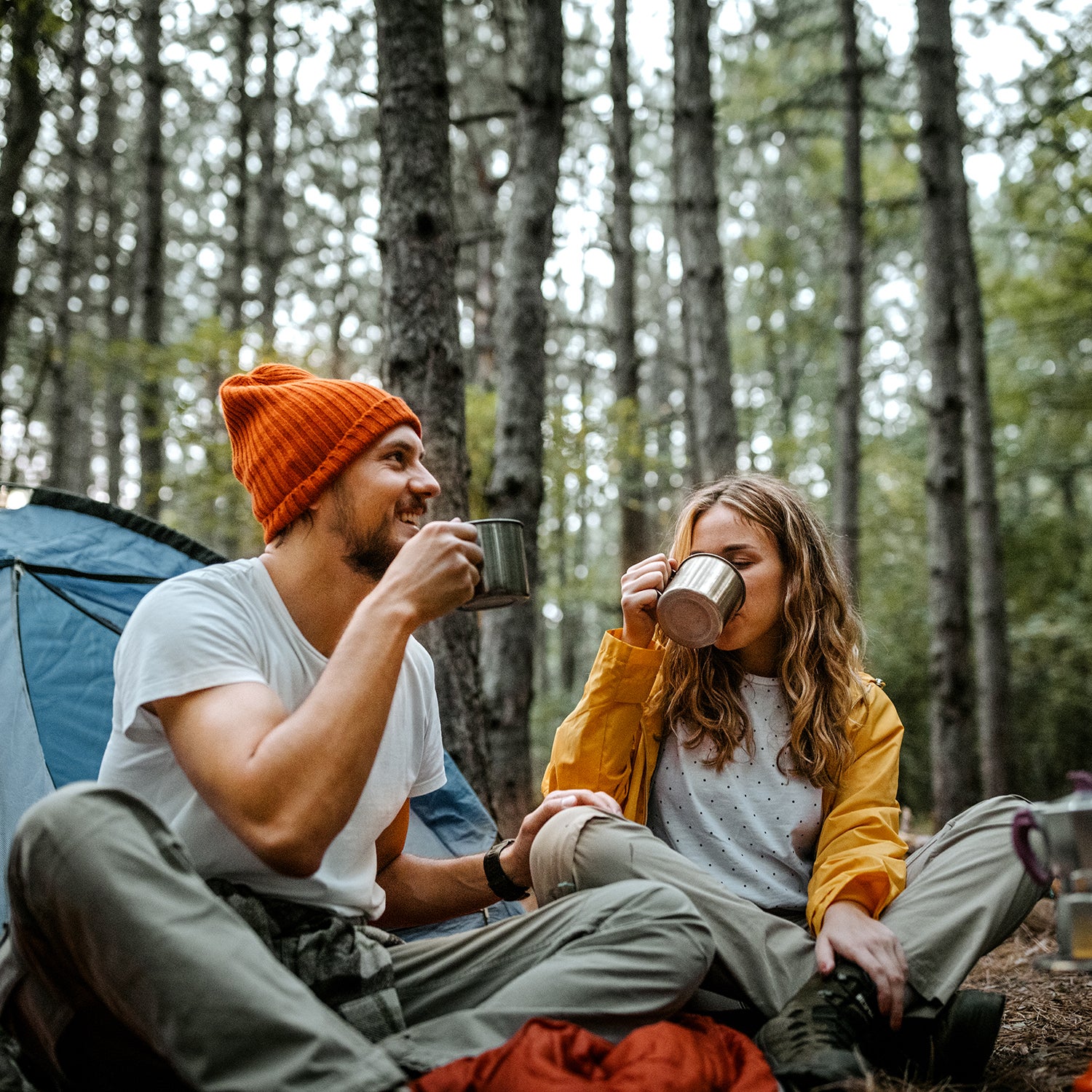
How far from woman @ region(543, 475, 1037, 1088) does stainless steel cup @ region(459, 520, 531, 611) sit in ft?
1.67

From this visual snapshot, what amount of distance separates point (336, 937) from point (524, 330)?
4.31m

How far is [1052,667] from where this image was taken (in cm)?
1066

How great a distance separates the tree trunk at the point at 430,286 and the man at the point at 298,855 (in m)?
1.34

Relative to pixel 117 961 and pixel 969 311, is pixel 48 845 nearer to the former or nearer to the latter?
pixel 117 961

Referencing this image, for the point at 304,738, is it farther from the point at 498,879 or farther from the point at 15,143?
the point at 15,143

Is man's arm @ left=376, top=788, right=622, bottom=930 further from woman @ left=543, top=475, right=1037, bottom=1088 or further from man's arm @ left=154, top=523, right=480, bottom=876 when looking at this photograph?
man's arm @ left=154, top=523, right=480, bottom=876

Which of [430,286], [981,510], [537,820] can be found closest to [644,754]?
[537,820]

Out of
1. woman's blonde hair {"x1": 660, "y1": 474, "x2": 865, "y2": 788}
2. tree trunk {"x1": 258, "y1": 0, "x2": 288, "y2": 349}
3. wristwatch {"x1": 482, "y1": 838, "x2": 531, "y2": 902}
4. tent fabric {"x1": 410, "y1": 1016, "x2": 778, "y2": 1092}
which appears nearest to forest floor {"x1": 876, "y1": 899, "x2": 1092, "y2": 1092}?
tent fabric {"x1": 410, "y1": 1016, "x2": 778, "y2": 1092}

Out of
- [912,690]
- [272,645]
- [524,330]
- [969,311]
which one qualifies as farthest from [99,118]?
[272,645]

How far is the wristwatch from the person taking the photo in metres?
2.35

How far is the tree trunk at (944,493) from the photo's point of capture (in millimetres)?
6535

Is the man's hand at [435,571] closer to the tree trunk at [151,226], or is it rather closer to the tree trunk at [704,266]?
the tree trunk at [704,266]

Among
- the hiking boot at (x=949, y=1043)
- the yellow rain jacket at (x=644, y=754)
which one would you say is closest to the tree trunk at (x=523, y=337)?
the yellow rain jacket at (x=644, y=754)

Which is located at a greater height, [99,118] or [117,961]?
[99,118]
